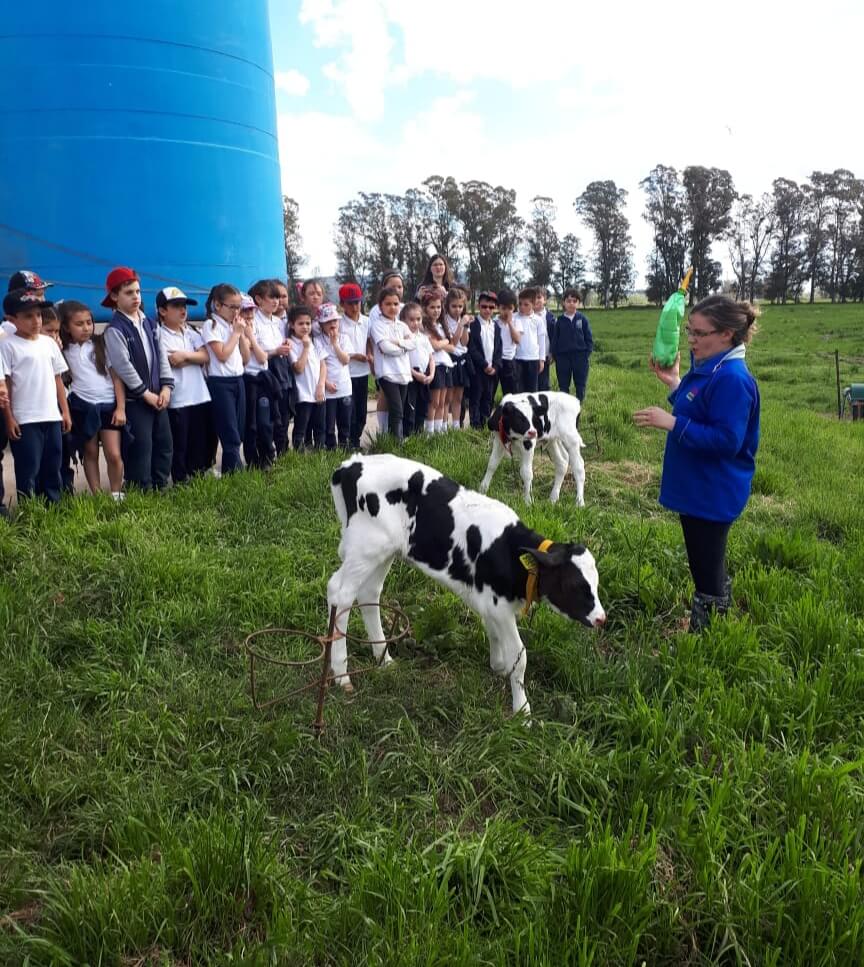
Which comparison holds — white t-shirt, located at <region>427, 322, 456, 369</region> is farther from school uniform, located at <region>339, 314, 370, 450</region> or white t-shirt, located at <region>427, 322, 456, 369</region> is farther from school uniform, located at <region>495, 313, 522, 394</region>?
school uniform, located at <region>339, 314, 370, 450</region>

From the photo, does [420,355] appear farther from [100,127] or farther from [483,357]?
[100,127]

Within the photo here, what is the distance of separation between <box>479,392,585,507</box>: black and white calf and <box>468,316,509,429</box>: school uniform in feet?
A: 8.44

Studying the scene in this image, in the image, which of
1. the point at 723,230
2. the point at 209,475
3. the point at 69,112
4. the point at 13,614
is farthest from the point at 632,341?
the point at 723,230

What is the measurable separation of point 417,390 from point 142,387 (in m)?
3.69

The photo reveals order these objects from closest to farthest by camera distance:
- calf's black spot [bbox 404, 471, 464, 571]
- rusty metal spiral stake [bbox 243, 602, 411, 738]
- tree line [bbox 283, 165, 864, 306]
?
rusty metal spiral stake [bbox 243, 602, 411, 738] → calf's black spot [bbox 404, 471, 464, 571] → tree line [bbox 283, 165, 864, 306]

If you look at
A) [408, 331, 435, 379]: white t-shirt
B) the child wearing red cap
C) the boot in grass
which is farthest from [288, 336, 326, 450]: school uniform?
the boot in grass

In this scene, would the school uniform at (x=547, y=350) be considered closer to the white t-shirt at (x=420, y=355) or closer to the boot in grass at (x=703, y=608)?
the white t-shirt at (x=420, y=355)

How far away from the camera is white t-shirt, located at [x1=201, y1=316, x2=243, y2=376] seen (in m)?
6.84

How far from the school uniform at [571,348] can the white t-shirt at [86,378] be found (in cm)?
684

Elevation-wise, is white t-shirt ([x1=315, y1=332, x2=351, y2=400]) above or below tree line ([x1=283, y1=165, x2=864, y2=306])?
below

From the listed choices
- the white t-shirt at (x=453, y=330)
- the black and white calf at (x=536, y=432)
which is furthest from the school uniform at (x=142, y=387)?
the white t-shirt at (x=453, y=330)

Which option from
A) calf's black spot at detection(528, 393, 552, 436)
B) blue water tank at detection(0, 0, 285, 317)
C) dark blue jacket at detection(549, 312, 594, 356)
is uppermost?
blue water tank at detection(0, 0, 285, 317)

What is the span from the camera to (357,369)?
27.7 feet

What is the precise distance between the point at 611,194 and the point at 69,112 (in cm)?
7103
